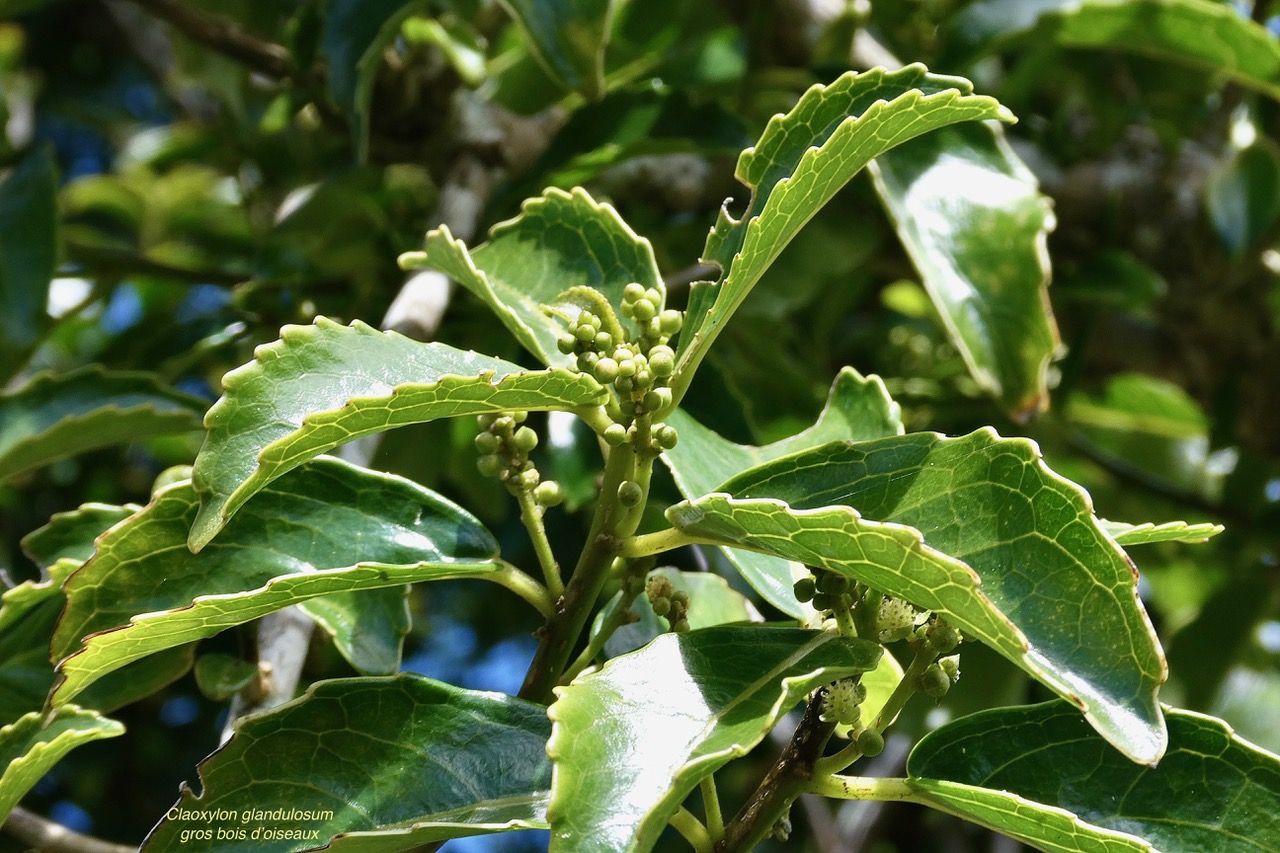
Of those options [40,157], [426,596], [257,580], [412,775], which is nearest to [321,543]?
[257,580]

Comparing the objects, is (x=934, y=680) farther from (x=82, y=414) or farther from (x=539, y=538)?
(x=82, y=414)

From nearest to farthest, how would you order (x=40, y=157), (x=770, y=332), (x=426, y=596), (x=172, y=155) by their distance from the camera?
(x=40, y=157) < (x=770, y=332) < (x=172, y=155) < (x=426, y=596)

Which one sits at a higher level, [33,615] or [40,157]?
[40,157]

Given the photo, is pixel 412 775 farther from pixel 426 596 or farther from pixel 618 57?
pixel 426 596

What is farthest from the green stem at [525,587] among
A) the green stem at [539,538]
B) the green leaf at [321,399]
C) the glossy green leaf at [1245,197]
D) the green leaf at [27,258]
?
the glossy green leaf at [1245,197]

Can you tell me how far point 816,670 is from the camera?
1.68 feet

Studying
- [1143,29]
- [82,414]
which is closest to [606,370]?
[82,414]

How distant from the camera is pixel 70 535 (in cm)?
82

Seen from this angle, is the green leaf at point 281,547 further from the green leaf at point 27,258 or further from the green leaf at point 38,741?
the green leaf at point 27,258

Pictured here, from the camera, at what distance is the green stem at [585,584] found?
62 cm

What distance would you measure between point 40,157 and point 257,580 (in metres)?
0.84

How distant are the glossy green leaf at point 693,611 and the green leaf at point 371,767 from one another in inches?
4.2

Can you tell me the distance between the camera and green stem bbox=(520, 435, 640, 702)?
0.62 meters

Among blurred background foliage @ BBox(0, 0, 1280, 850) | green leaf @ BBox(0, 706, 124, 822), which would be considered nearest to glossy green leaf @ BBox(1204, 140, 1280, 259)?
blurred background foliage @ BBox(0, 0, 1280, 850)
